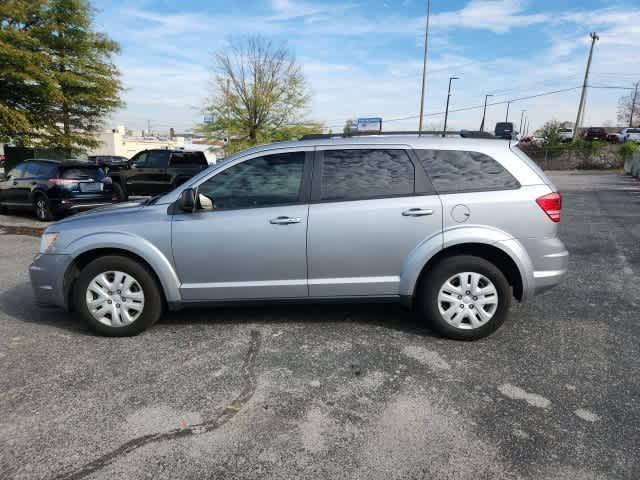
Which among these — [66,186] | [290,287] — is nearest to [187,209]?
[290,287]

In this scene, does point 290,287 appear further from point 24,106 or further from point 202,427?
point 24,106

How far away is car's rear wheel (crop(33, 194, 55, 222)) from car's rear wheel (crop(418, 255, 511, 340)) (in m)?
9.39

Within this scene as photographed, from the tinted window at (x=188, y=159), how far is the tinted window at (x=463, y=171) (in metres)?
11.3

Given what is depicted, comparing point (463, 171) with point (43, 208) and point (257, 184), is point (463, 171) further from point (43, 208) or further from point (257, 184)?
point (43, 208)

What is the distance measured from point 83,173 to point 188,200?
7560 millimetres

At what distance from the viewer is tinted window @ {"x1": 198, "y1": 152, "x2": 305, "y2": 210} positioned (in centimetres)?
369

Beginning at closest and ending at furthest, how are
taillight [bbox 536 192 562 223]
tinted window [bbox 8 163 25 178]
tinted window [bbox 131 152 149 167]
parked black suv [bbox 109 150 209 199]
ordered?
taillight [bbox 536 192 562 223] < tinted window [bbox 8 163 25 178] < parked black suv [bbox 109 150 209 199] < tinted window [bbox 131 152 149 167]

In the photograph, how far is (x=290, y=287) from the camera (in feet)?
12.1

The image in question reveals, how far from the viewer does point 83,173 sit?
9.68 metres

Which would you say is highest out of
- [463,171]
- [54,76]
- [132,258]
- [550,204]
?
[54,76]

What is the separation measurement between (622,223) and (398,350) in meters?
9.08

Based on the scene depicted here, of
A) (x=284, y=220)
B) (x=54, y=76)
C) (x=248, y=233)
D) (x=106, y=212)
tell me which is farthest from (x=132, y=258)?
(x=54, y=76)

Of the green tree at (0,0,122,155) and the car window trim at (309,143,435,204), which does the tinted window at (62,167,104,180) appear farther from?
the green tree at (0,0,122,155)

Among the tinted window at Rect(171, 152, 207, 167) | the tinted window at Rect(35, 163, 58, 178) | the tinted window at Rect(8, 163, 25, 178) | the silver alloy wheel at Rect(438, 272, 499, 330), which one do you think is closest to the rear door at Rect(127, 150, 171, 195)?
the tinted window at Rect(171, 152, 207, 167)
